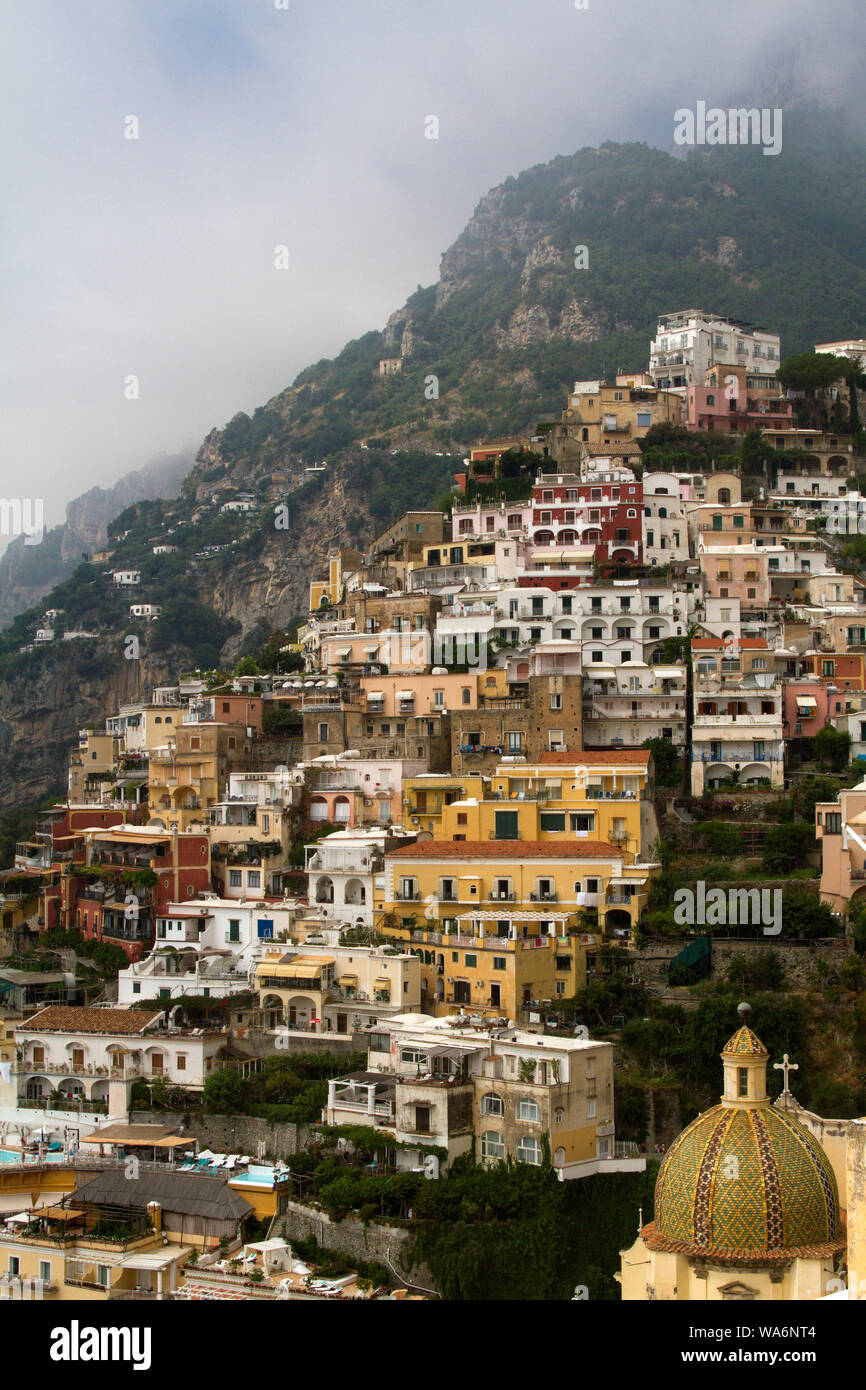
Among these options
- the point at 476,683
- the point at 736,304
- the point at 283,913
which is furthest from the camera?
the point at 736,304

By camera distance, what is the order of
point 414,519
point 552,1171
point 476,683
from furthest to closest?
point 414,519
point 476,683
point 552,1171

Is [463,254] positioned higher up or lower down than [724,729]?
higher up

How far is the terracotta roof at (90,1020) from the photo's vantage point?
Answer: 42781mm

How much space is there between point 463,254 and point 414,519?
68559 mm

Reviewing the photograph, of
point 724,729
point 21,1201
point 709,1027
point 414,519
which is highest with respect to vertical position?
point 414,519

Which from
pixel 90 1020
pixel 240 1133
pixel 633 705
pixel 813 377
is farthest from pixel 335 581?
pixel 240 1133

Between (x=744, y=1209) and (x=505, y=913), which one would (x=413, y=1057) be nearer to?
(x=505, y=913)

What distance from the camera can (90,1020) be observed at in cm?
4341

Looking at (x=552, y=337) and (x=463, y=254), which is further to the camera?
(x=463, y=254)

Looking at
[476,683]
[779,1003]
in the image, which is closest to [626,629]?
[476,683]

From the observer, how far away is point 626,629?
5559cm

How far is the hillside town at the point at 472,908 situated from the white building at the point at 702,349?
30.9 ft
